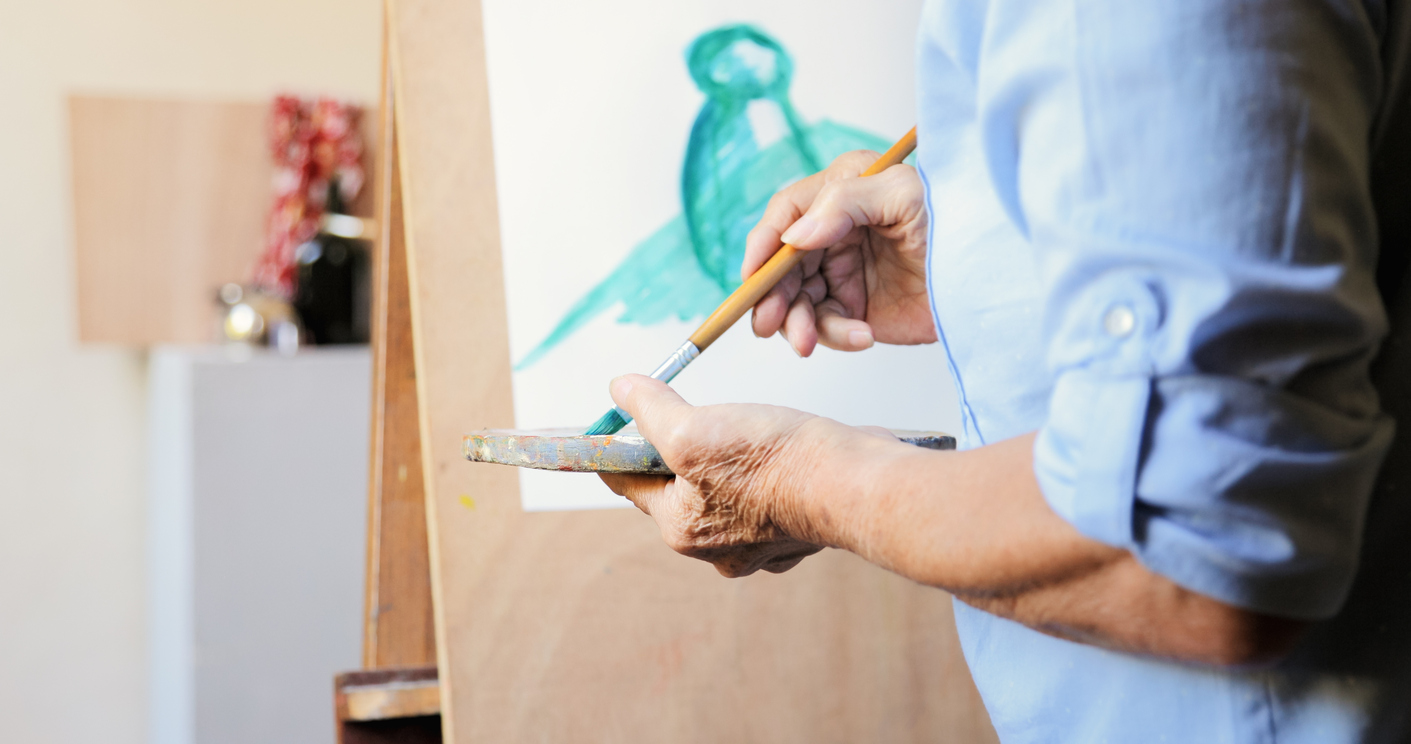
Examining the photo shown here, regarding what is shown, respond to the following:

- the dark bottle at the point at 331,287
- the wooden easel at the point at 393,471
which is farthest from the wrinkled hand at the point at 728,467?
the dark bottle at the point at 331,287

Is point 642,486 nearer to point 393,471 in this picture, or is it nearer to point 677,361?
point 677,361

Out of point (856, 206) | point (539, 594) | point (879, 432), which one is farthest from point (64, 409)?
point (879, 432)

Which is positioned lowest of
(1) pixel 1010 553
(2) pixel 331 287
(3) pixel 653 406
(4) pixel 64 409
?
(1) pixel 1010 553

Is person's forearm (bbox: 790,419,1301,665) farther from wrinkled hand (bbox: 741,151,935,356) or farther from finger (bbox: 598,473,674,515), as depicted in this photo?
wrinkled hand (bbox: 741,151,935,356)

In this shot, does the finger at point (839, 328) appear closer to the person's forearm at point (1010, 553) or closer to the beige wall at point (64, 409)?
the person's forearm at point (1010, 553)

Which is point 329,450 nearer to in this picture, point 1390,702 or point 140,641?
point 140,641

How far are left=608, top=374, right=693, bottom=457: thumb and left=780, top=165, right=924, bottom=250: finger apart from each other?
0.24 meters

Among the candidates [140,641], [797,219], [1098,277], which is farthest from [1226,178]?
[140,641]

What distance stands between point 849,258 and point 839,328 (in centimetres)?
7

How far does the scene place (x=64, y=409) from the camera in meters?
2.29

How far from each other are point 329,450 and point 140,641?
35.9 inches

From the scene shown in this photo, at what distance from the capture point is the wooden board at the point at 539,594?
0.99 meters

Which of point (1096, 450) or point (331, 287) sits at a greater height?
point (331, 287)

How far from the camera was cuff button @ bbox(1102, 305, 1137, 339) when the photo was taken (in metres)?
0.36
